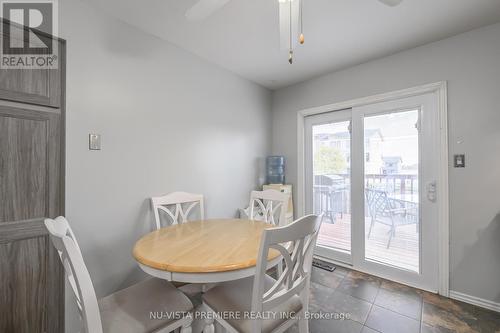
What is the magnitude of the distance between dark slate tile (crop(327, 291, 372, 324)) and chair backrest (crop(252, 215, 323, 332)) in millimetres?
943

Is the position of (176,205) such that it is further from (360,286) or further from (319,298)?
(360,286)

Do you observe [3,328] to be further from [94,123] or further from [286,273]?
[286,273]

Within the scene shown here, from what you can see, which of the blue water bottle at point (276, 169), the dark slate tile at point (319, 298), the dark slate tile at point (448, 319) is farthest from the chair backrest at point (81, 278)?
the blue water bottle at point (276, 169)

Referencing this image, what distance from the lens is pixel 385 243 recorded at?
240 cm

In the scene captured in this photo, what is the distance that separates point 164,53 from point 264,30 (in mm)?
994

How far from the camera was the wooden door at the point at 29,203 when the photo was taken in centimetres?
135

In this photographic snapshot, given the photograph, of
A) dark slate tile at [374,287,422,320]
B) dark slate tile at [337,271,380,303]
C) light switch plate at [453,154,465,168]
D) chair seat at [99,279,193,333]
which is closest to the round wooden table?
chair seat at [99,279,193,333]

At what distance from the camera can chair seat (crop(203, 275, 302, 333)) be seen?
1.03m

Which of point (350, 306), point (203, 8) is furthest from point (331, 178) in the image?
point (203, 8)

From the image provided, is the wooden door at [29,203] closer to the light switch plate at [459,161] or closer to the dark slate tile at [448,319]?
the dark slate tile at [448,319]

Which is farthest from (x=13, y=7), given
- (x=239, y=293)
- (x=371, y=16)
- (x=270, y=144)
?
(x=270, y=144)

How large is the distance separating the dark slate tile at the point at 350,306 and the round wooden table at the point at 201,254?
3.50 ft

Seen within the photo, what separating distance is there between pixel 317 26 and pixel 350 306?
8.21ft

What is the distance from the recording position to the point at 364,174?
8.36 ft
